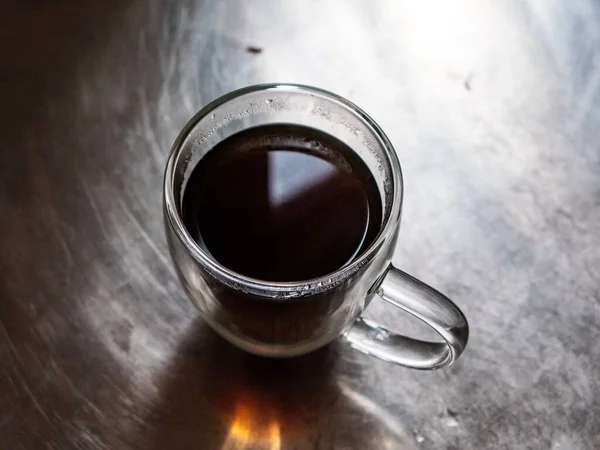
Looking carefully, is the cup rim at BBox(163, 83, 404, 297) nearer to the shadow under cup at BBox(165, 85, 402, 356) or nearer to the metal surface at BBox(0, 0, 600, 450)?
the shadow under cup at BBox(165, 85, 402, 356)

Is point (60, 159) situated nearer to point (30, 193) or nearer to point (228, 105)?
point (30, 193)

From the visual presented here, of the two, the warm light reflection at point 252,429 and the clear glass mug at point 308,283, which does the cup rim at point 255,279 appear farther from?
the warm light reflection at point 252,429

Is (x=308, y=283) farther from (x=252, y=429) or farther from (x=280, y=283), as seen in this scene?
(x=252, y=429)

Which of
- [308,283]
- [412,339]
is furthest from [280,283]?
[412,339]

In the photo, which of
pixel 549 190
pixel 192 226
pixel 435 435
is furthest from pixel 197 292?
pixel 549 190

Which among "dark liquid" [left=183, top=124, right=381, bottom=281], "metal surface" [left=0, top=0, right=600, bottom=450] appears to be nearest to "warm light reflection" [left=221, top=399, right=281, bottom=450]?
"metal surface" [left=0, top=0, right=600, bottom=450]

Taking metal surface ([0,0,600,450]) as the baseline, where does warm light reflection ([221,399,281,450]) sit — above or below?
below
